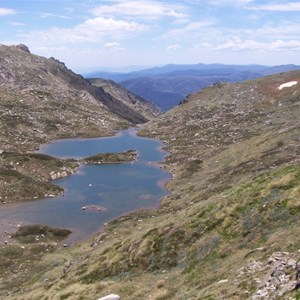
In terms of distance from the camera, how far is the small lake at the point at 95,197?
74.4 m

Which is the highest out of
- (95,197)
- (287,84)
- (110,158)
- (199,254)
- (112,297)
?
(287,84)

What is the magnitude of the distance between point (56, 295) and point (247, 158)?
62.8 m

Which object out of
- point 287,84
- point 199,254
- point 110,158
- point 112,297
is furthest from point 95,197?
point 287,84

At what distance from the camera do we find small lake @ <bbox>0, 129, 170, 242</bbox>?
7438 cm

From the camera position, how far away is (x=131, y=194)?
89.3 metres

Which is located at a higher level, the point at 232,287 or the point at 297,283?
the point at 297,283

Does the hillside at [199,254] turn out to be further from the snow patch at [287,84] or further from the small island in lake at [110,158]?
the snow patch at [287,84]

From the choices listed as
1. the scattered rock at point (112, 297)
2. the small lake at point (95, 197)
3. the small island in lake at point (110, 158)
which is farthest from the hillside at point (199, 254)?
the small island in lake at point (110, 158)

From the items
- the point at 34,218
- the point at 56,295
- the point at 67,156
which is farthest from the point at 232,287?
the point at 67,156

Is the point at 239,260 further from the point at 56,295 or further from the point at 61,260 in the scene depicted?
the point at 61,260

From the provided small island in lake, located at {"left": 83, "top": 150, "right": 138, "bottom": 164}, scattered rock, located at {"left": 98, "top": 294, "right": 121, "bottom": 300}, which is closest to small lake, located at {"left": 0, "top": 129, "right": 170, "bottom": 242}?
small island in lake, located at {"left": 83, "top": 150, "right": 138, "bottom": 164}

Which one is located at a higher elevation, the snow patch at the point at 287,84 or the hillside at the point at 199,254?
the snow patch at the point at 287,84

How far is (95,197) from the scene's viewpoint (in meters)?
87.4

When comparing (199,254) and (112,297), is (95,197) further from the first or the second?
(112,297)
